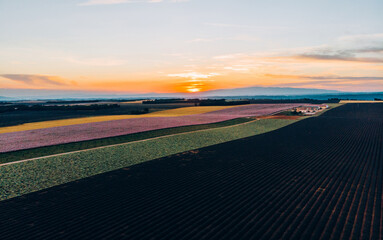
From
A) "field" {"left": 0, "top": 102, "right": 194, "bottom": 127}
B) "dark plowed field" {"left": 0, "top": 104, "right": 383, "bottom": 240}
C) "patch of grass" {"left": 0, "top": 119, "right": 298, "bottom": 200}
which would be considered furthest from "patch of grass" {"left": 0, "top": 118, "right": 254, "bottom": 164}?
"field" {"left": 0, "top": 102, "right": 194, "bottom": 127}

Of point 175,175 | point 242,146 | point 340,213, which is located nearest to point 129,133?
point 242,146

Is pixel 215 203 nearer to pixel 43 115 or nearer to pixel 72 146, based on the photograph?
pixel 72 146

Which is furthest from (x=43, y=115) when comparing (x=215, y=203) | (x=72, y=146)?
(x=215, y=203)

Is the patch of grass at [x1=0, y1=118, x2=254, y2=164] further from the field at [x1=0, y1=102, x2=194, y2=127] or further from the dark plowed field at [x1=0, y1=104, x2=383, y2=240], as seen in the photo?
the field at [x1=0, y1=102, x2=194, y2=127]

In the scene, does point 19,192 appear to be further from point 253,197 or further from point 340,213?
point 340,213

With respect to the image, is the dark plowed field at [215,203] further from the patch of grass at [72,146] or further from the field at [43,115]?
the field at [43,115]

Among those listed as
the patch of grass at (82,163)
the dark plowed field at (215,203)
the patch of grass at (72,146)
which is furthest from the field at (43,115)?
the dark plowed field at (215,203)
